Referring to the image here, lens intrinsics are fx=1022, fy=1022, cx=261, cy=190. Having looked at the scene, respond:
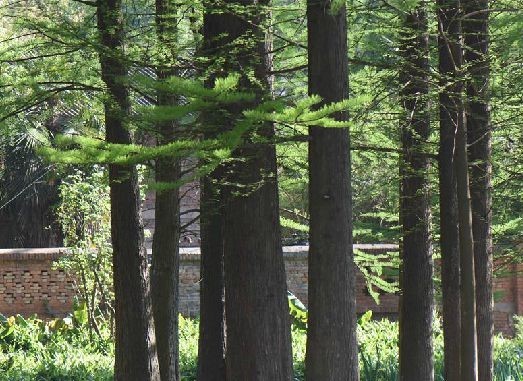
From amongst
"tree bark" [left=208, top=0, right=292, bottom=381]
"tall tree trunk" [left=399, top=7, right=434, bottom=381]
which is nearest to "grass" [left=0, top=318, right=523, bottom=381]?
"tall tree trunk" [left=399, top=7, right=434, bottom=381]

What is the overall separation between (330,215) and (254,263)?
0.83 metres

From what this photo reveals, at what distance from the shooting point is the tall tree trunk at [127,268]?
9508 mm

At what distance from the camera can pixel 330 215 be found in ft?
26.1

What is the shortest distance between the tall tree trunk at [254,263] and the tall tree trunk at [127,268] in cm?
145

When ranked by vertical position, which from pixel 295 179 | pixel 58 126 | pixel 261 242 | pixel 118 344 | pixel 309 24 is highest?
pixel 58 126

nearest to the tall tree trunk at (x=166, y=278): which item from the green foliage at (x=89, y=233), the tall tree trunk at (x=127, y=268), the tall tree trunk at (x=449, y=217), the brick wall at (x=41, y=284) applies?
the tall tree trunk at (x=127, y=268)

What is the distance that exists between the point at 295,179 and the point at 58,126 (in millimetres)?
11859

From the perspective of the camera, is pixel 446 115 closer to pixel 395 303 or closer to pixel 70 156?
pixel 70 156

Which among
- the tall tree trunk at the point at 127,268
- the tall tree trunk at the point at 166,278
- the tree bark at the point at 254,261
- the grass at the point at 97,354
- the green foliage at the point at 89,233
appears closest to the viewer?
the tree bark at the point at 254,261

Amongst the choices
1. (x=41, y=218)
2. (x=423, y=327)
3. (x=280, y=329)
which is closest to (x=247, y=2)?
(x=280, y=329)

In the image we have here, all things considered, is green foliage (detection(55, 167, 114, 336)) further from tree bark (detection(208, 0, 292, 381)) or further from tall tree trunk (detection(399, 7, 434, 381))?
tree bark (detection(208, 0, 292, 381))

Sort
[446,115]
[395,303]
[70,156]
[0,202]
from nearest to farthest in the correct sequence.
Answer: [70,156]
[446,115]
[395,303]
[0,202]

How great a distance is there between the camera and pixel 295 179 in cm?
1143

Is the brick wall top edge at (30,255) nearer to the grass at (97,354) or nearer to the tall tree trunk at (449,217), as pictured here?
the grass at (97,354)
